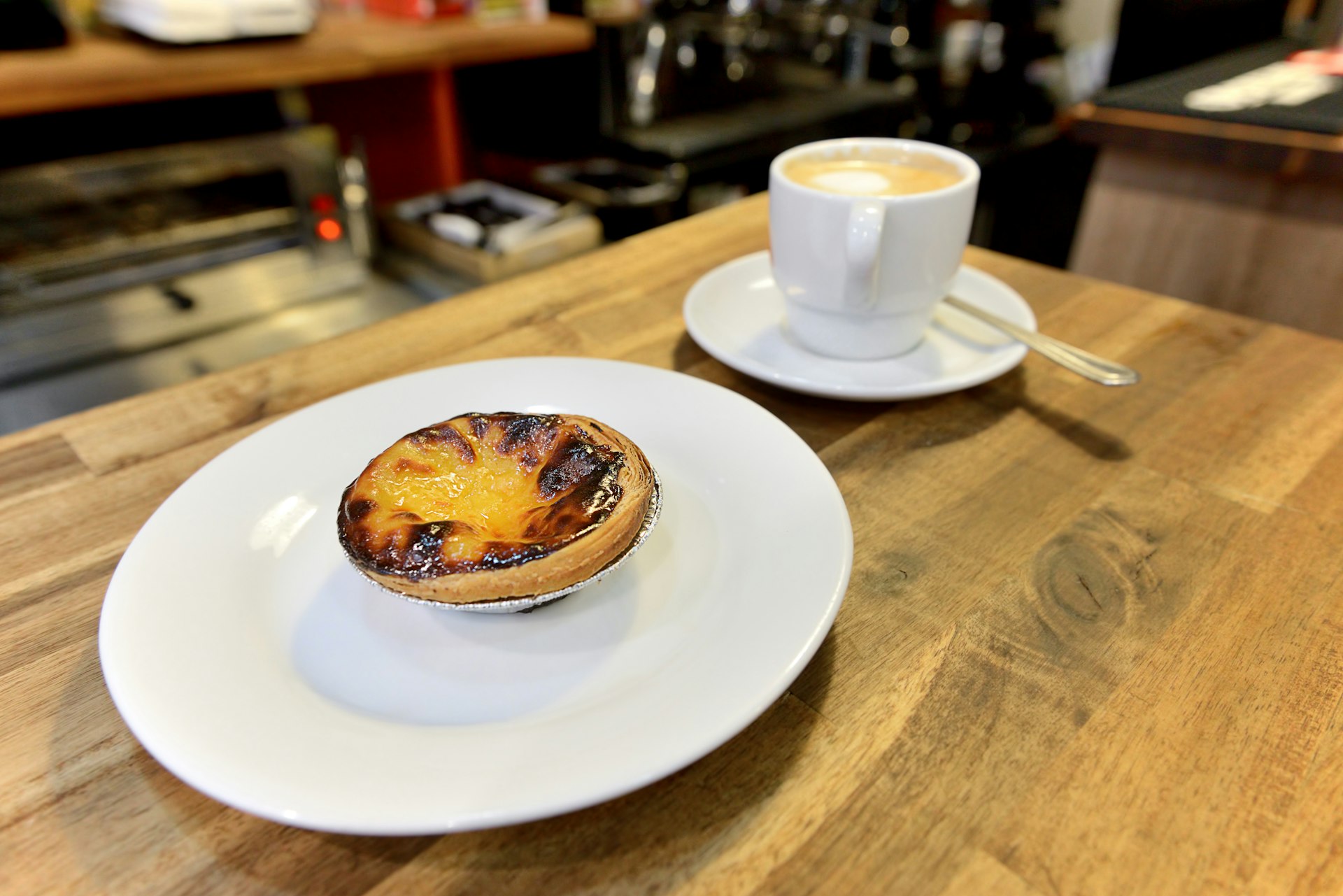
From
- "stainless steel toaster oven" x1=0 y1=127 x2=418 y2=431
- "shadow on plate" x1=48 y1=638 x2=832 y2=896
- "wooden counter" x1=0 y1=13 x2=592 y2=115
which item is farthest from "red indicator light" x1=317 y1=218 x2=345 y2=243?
"shadow on plate" x1=48 y1=638 x2=832 y2=896

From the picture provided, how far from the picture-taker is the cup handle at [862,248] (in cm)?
58

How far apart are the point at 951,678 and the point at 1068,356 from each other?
328 mm

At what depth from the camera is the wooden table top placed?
332 millimetres

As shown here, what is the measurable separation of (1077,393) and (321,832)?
1.96 ft

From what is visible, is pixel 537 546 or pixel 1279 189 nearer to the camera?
pixel 537 546

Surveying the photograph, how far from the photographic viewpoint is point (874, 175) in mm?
684

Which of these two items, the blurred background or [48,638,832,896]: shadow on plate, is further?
the blurred background

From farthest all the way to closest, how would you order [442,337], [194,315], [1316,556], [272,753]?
[194,315], [442,337], [1316,556], [272,753]

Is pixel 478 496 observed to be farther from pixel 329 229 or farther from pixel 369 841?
pixel 329 229

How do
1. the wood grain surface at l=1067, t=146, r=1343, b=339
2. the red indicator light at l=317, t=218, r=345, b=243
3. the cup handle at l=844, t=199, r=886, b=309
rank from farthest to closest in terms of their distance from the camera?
the red indicator light at l=317, t=218, r=345, b=243, the wood grain surface at l=1067, t=146, r=1343, b=339, the cup handle at l=844, t=199, r=886, b=309

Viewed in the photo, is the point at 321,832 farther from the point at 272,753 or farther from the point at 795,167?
the point at 795,167

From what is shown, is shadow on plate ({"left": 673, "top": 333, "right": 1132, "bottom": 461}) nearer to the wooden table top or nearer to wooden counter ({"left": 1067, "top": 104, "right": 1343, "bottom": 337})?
the wooden table top

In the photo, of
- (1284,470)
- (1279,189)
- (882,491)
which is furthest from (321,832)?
(1279,189)

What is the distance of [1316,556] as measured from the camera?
19.4 inches
